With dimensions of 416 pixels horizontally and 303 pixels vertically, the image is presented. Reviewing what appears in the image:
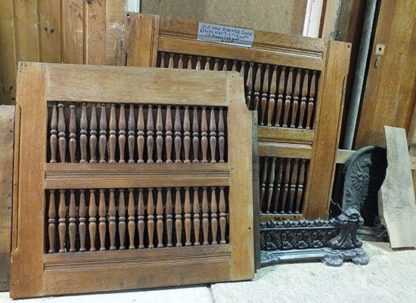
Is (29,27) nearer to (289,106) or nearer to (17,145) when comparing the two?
(17,145)

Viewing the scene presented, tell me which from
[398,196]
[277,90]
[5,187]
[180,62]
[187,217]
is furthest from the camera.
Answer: [398,196]

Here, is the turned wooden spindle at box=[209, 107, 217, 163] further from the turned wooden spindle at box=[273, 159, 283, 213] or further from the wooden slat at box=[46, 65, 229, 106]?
the turned wooden spindle at box=[273, 159, 283, 213]

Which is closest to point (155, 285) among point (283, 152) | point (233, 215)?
point (233, 215)

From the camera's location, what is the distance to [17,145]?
0.90 m

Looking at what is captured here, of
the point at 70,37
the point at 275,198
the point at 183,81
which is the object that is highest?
the point at 70,37

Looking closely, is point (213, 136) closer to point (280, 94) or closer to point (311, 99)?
point (280, 94)

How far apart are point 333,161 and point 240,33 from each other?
61 centimetres

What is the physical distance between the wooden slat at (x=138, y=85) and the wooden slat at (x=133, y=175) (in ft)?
0.62

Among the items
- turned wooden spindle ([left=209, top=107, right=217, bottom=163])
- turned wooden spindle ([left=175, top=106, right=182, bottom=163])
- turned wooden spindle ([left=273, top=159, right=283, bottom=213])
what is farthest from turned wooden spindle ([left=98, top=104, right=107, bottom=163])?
turned wooden spindle ([left=273, top=159, right=283, bottom=213])

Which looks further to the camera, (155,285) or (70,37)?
(70,37)

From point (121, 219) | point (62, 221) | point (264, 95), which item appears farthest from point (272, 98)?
point (62, 221)

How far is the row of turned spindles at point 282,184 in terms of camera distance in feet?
4.21

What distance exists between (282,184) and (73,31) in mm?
973

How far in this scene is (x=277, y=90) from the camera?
1254mm
